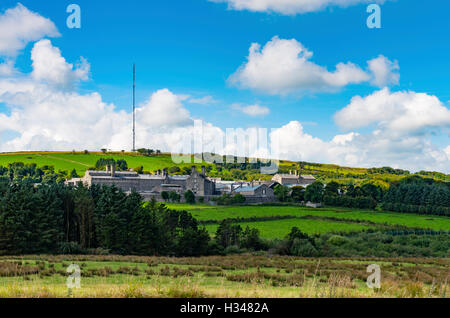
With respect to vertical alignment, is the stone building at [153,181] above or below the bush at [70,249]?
above

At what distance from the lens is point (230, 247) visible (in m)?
50.6

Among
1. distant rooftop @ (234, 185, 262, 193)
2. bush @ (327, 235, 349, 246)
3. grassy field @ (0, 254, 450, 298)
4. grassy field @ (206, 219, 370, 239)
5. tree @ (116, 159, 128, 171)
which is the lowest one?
grassy field @ (206, 219, 370, 239)

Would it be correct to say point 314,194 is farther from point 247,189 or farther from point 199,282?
point 199,282

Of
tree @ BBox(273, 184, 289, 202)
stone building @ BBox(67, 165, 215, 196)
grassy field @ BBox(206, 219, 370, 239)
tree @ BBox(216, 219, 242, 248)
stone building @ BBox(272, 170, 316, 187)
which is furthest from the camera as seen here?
stone building @ BBox(272, 170, 316, 187)

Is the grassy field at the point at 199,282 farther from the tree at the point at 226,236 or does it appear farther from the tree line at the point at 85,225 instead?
the tree at the point at 226,236

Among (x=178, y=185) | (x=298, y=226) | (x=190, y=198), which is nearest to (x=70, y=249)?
(x=298, y=226)

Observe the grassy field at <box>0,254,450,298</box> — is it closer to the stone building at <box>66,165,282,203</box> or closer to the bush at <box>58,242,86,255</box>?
the bush at <box>58,242,86,255</box>

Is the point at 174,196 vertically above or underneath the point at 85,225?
underneath

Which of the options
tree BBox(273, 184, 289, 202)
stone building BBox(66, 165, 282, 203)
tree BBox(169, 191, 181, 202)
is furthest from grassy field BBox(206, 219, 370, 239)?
stone building BBox(66, 165, 282, 203)

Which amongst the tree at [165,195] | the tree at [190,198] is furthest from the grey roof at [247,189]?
the tree at [165,195]

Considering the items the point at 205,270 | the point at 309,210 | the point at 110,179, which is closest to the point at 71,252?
the point at 205,270

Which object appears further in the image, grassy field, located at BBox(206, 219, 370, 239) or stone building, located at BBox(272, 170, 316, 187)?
stone building, located at BBox(272, 170, 316, 187)
